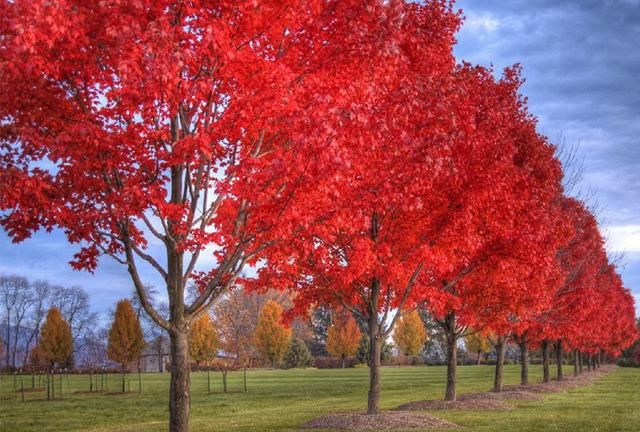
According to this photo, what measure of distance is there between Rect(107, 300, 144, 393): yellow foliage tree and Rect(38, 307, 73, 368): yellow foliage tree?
6.49m

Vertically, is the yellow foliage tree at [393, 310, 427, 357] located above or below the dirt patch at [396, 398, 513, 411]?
below

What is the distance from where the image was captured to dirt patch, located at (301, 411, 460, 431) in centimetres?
1492

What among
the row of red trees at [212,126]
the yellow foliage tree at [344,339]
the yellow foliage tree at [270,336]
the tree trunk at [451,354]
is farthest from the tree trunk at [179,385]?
the yellow foliage tree at [344,339]

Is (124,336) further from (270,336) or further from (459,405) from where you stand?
(459,405)

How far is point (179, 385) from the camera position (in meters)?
10.7

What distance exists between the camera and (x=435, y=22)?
16484 millimetres

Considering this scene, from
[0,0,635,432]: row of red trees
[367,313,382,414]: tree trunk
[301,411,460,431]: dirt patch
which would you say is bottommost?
[301,411,460,431]: dirt patch

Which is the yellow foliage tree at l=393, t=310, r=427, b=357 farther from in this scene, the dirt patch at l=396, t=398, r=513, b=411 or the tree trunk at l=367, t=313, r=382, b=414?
the tree trunk at l=367, t=313, r=382, b=414

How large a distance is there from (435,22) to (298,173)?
26.5 feet

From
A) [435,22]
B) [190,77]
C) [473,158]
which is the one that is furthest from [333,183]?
[435,22]

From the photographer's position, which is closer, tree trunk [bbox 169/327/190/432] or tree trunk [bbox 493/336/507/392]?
tree trunk [bbox 169/327/190/432]

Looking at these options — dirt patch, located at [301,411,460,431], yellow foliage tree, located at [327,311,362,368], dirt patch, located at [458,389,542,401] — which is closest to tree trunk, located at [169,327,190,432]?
dirt patch, located at [301,411,460,431]

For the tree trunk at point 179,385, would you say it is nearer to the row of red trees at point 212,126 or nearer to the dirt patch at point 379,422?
the row of red trees at point 212,126

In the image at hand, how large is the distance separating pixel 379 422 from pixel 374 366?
81.1 inches
